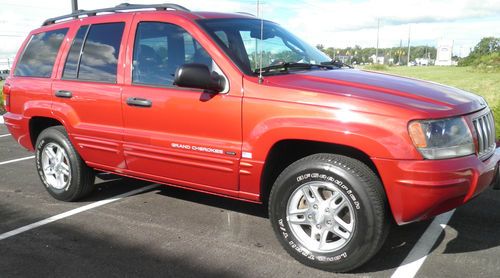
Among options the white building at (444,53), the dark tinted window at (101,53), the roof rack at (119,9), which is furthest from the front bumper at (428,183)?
the white building at (444,53)

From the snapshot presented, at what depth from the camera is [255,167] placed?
3.58 metres

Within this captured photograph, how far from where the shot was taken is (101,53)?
453 cm

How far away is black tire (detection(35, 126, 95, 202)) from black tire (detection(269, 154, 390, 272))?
2375 millimetres

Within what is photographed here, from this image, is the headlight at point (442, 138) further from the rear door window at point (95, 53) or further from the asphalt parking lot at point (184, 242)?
the rear door window at point (95, 53)

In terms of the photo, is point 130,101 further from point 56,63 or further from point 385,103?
point 385,103

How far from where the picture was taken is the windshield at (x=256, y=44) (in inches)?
151

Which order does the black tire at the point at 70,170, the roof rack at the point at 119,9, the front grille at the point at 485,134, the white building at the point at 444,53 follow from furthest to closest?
the white building at the point at 444,53 → the black tire at the point at 70,170 → the roof rack at the point at 119,9 → the front grille at the point at 485,134

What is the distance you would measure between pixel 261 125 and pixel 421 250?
5.35ft

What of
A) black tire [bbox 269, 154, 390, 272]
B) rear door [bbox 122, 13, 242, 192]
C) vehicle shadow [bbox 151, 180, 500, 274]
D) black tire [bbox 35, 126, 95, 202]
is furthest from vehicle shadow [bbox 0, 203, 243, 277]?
vehicle shadow [bbox 151, 180, 500, 274]

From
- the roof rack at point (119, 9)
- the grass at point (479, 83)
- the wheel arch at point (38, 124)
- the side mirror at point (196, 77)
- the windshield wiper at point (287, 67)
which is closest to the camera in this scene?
the side mirror at point (196, 77)

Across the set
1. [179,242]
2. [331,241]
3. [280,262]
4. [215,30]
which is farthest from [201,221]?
[215,30]

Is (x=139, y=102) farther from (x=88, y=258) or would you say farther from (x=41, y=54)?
(x=41, y=54)

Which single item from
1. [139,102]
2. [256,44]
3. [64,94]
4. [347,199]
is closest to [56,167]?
[64,94]

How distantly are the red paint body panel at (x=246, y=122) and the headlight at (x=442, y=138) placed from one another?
47mm
